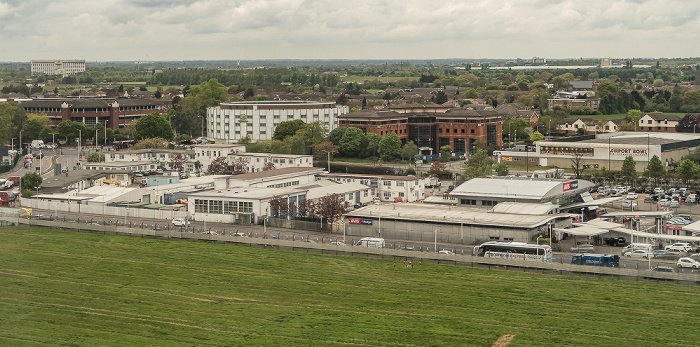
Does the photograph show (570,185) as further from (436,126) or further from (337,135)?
(436,126)

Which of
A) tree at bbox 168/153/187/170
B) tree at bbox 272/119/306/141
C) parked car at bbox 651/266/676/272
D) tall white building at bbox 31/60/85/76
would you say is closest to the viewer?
parked car at bbox 651/266/676/272

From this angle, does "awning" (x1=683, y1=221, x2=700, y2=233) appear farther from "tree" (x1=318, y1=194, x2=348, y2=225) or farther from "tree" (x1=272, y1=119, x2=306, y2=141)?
"tree" (x1=272, y1=119, x2=306, y2=141)

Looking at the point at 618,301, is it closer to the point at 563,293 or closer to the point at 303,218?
the point at 563,293

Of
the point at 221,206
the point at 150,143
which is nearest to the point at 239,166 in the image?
the point at 150,143

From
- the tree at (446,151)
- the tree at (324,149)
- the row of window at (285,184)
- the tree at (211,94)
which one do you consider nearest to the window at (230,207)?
the row of window at (285,184)

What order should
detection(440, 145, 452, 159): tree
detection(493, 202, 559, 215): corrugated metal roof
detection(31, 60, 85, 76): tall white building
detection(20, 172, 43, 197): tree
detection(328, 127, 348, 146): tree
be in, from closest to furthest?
detection(493, 202, 559, 215): corrugated metal roof, detection(20, 172, 43, 197): tree, detection(440, 145, 452, 159): tree, detection(328, 127, 348, 146): tree, detection(31, 60, 85, 76): tall white building

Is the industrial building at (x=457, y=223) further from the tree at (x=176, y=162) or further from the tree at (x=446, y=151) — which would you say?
the tree at (x=446, y=151)

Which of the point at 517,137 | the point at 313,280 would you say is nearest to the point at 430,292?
the point at 313,280

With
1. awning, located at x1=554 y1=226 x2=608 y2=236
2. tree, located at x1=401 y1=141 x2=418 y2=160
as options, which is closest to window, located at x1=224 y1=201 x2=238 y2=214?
awning, located at x1=554 y1=226 x2=608 y2=236
